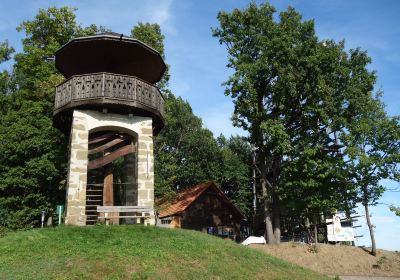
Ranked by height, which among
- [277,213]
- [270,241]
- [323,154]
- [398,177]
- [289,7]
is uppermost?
[289,7]

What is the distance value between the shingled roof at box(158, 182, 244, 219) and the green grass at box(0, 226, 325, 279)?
15.4m

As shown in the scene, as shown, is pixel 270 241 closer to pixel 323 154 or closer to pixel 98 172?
pixel 323 154

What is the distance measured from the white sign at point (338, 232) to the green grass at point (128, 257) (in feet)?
49.4

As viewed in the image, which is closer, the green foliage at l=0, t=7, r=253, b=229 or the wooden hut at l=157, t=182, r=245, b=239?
the green foliage at l=0, t=7, r=253, b=229

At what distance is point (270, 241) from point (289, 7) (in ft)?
53.4

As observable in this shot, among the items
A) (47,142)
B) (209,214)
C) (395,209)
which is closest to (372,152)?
(395,209)

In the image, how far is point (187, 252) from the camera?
43.3 feet

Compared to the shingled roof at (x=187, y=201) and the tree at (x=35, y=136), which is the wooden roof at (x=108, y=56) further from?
the shingled roof at (x=187, y=201)

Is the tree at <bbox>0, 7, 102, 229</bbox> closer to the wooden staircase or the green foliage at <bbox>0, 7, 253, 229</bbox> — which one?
the green foliage at <bbox>0, 7, 253, 229</bbox>

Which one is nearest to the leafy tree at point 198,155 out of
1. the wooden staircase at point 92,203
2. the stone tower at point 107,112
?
the wooden staircase at point 92,203

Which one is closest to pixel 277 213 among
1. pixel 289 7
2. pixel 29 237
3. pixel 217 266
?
pixel 289 7

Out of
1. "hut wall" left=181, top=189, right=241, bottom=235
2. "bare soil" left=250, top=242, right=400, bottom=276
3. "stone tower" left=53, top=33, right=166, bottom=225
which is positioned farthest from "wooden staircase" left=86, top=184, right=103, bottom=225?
"hut wall" left=181, top=189, right=241, bottom=235

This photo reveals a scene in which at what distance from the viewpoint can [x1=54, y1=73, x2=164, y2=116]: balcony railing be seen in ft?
57.6

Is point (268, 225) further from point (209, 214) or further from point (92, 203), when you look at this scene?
point (92, 203)
